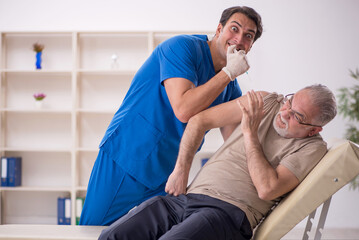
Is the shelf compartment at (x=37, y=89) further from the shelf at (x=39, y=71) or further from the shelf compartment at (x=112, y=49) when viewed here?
the shelf compartment at (x=112, y=49)

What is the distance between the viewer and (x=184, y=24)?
427 centimetres

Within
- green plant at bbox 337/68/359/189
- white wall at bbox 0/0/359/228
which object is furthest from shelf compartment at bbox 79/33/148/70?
green plant at bbox 337/68/359/189

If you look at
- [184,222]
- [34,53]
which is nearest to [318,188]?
[184,222]

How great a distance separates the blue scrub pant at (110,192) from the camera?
5.64 feet

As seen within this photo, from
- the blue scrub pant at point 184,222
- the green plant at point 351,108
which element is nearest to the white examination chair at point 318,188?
the blue scrub pant at point 184,222

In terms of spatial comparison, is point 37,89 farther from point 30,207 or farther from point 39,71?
point 30,207

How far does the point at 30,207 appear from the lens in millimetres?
4312

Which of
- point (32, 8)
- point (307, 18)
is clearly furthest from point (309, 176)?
point (32, 8)

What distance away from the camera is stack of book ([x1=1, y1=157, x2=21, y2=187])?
406cm

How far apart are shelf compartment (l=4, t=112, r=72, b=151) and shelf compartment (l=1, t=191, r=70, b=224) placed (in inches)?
19.6

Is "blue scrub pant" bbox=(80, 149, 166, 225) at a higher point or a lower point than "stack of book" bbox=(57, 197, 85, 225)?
higher

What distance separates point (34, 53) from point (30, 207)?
1600mm

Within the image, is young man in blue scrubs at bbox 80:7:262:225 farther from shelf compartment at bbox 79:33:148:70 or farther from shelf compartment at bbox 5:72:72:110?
shelf compartment at bbox 5:72:72:110

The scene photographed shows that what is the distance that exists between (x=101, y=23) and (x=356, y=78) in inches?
103
